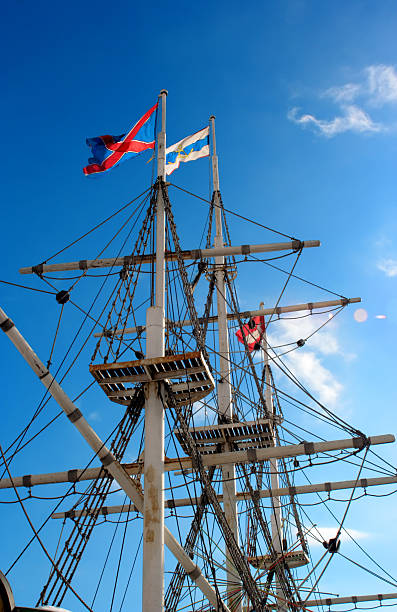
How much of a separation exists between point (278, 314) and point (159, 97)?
1174 cm

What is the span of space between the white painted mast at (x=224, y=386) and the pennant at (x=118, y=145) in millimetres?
2873

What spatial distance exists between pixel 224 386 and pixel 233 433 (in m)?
1.72

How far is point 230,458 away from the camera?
16297 millimetres

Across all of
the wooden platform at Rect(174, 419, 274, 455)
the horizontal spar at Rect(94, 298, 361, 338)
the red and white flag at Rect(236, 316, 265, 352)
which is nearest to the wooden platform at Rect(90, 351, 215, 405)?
the wooden platform at Rect(174, 419, 274, 455)

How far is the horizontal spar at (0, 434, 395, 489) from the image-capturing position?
16.2 metres

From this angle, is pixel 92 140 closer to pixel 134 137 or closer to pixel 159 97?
pixel 134 137

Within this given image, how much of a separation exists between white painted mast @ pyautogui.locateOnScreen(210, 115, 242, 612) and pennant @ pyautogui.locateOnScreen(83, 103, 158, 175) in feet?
9.43

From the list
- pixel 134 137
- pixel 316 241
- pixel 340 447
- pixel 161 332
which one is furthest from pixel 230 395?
pixel 134 137

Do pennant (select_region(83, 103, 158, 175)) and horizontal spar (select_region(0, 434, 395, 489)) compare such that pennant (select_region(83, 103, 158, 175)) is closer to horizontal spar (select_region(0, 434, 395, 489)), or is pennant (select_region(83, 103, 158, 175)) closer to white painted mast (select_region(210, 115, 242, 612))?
white painted mast (select_region(210, 115, 242, 612))

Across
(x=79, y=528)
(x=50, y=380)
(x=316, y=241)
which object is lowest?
(x=79, y=528)

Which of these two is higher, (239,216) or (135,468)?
(239,216)

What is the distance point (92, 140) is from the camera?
1705 cm

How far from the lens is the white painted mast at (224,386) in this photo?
1735cm

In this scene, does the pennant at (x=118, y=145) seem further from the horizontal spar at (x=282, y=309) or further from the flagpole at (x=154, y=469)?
the horizontal spar at (x=282, y=309)
